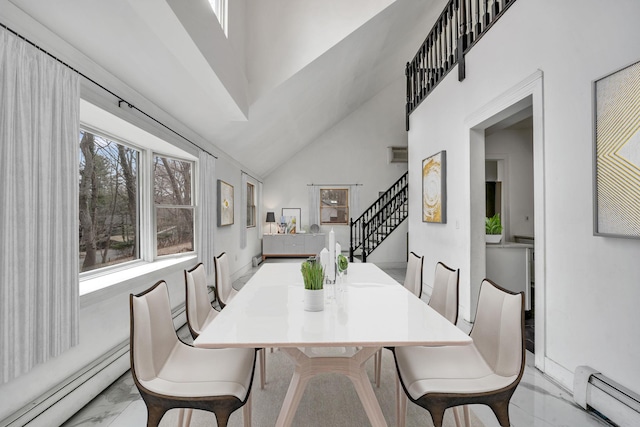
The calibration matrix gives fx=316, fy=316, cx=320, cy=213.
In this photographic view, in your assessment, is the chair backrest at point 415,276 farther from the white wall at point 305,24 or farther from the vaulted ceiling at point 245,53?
the white wall at point 305,24

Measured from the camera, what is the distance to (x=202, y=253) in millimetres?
3986

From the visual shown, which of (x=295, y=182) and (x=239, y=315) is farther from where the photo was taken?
(x=295, y=182)

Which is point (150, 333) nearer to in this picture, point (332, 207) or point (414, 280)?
point (414, 280)

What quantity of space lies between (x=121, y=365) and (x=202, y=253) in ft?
5.84

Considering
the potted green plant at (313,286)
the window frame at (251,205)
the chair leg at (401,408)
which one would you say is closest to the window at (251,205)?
the window frame at (251,205)

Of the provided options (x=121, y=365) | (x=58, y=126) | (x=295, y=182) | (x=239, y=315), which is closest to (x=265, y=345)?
(x=239, y=315)

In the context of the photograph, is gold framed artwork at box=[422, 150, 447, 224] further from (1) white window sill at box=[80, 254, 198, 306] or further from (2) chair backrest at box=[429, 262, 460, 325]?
(1) white window sill at box=[80, 254, 198, 306]

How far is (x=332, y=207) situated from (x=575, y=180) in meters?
6.93

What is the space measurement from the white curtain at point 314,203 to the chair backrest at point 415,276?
19.9ft

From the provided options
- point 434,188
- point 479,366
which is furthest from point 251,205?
point 479,366

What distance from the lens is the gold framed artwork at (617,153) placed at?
1.58 metres

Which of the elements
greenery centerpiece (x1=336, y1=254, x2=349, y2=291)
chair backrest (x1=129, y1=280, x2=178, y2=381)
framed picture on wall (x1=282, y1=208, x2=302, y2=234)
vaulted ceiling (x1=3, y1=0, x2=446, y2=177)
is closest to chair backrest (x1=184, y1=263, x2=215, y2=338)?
chair backrest (x1=129, y1=280, x2=178, y2=381)

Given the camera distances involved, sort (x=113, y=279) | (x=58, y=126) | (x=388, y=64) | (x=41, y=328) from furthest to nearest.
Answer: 1. (x=388, y=64)
2. (x=113, y=279)
3. (x=58, y=126)
4. (x=41, y=328)

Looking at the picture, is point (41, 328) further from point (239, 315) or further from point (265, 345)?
point (265, 345)
